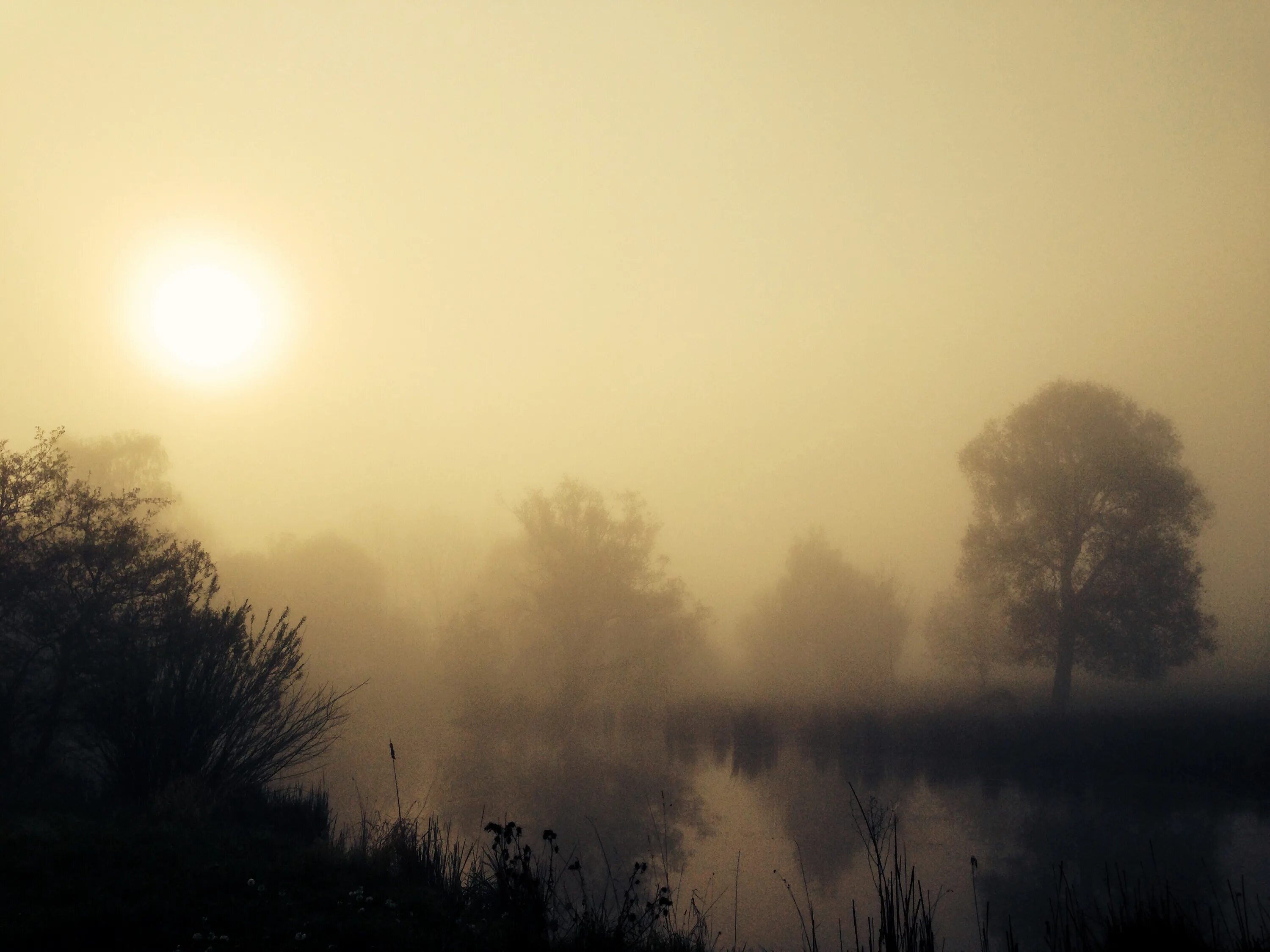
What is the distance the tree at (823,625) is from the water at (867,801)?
13.5 metres

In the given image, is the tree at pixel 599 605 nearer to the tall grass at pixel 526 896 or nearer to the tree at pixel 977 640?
the tree at pixel 977 640

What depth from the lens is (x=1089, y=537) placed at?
32719mm

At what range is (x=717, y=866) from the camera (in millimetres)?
17000

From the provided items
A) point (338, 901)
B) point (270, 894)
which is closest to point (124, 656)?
point (270, 894)

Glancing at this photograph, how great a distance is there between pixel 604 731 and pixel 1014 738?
62.7 ft

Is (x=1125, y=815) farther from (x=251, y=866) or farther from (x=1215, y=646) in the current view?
(x=251, y=866)

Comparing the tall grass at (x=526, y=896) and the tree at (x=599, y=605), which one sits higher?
the tree at (x=599, y=605)

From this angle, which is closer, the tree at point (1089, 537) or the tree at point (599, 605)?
the tree at point (1089, 537)

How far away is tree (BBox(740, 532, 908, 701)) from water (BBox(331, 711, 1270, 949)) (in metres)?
13.5

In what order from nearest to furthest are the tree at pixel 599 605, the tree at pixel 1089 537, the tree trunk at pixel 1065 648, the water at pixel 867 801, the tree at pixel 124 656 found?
the tree at pixel 124 656 < the water at pixel 867 801 < the tree at pixel 1089 537 < the tree trunk at pixel 1065 648 < the tree at pixel 599 605

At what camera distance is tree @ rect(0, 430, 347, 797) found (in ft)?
43.5

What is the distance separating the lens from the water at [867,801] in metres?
16.0

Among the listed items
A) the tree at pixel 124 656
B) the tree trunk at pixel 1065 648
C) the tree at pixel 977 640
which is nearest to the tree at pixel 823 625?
the tree at pixel 977 640

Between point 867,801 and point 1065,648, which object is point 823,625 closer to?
point 1065,648
